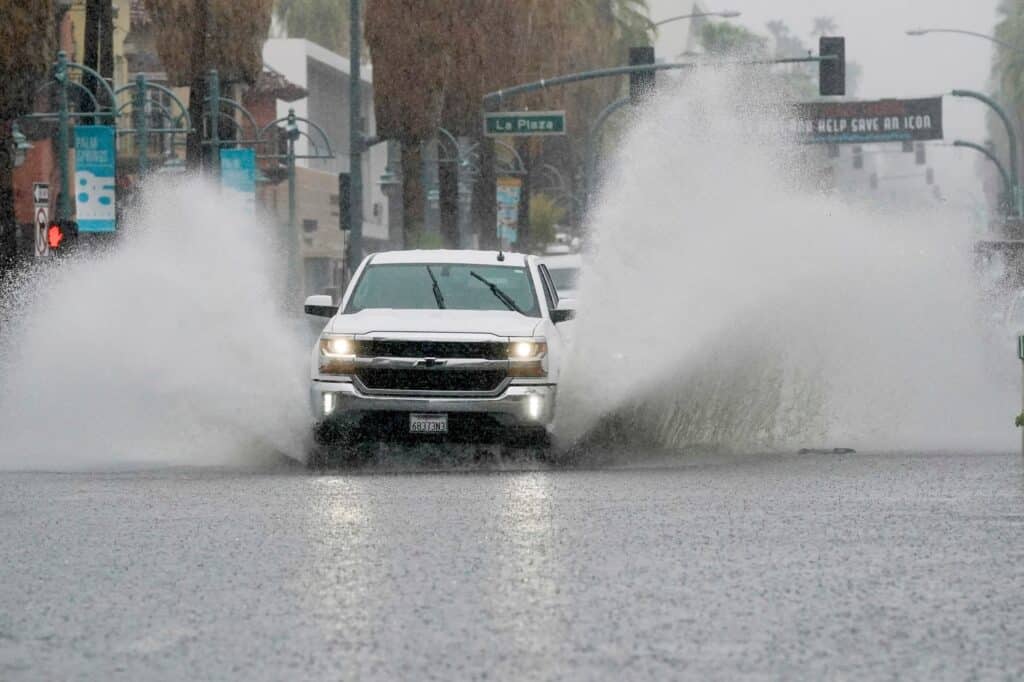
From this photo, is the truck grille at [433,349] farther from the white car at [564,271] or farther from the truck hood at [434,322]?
the white car at [564,271]

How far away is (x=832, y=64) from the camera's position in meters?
44.9

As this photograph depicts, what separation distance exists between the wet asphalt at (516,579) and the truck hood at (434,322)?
1.44 meters

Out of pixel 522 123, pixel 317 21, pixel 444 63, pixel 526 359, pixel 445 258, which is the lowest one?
pixel 526 359

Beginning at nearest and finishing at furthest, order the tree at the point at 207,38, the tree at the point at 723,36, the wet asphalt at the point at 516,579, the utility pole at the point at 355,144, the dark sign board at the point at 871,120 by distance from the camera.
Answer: the wet asphalt at the point at 516,579 < the utility pole at the point at 355,144 < the tree at the point at 207,38 < the dark sign board at the point at 871,120 < the tree at the point at 723,36

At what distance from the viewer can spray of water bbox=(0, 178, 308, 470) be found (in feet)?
61.5

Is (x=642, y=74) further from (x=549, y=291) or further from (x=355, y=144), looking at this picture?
(x=549, y=291)

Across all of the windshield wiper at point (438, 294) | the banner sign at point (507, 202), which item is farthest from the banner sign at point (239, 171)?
the windshield wiper at point (438, 294)

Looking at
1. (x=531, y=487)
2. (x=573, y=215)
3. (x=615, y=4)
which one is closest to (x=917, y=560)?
(x=531, y=487)

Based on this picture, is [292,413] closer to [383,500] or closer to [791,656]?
[383,500]

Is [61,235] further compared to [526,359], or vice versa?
[61,235]

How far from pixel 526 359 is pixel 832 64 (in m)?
29.0

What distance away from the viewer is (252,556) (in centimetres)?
1123

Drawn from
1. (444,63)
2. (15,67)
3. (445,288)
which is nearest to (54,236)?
(15,67)

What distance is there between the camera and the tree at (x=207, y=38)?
44.0 metres
